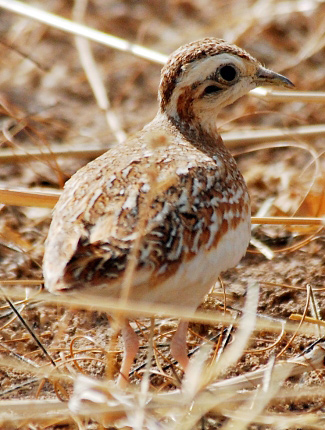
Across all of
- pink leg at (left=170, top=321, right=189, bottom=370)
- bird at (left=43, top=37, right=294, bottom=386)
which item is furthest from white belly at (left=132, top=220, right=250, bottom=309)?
pink leg at (left=170, top=321, right=189, bottom=370)

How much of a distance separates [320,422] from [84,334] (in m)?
1.36

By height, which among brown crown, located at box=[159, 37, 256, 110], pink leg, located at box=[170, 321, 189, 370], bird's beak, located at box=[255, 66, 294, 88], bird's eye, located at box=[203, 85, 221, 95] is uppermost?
bird's beak, located at box=[255, 66, 294, 88]

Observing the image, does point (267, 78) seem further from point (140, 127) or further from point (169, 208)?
point (140, 127)

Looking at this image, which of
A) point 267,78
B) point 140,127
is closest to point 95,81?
point 140,127

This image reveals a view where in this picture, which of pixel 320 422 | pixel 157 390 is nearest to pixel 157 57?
pixel 157 390

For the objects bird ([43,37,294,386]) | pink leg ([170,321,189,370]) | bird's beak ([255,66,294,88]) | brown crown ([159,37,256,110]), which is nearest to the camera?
bird ([43,37,294,386])

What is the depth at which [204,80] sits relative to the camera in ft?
11.7

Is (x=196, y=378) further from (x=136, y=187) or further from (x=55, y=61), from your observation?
(x=55, y=61)

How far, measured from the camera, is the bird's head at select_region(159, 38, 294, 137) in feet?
11.6

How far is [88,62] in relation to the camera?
5.92 metres

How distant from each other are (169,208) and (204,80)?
864 mm

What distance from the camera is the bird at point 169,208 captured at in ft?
9.32

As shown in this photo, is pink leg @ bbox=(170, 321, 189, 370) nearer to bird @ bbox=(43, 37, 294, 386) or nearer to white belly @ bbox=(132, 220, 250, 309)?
bird @ bbox=(43, 37, 294, 386)

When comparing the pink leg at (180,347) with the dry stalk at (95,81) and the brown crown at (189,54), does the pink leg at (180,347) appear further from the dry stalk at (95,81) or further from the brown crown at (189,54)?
the dry stalk at (95,81)
